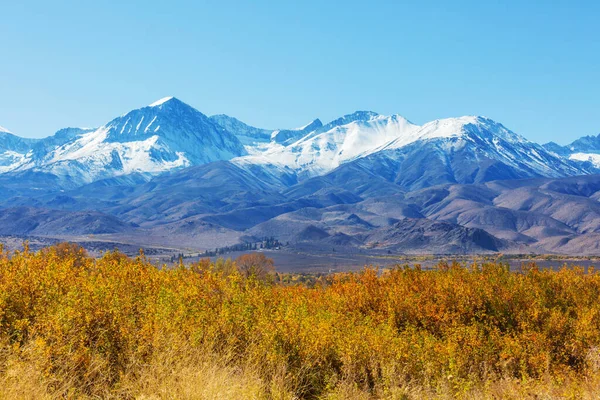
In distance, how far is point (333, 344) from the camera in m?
11.7

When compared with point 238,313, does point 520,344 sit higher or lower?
lower

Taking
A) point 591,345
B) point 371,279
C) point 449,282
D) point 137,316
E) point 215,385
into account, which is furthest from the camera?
point 371,279

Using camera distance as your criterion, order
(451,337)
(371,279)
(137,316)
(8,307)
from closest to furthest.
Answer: (8,307), (137,316), (451,337), (371,279)

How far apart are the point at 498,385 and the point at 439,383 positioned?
221 centimetres

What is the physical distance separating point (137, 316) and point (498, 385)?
808 centimetres

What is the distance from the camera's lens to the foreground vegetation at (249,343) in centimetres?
938

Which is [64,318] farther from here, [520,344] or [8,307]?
[520,344]

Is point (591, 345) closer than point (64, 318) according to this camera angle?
No

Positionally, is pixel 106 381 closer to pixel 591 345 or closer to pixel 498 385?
pixel 498 385

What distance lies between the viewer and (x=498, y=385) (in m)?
12.3

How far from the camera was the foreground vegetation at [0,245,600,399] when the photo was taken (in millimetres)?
9375

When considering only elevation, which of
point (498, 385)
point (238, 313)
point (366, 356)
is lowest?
point (498, 385)

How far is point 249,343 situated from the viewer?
38.0ft

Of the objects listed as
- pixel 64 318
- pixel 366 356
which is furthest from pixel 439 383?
pixel 64 318
